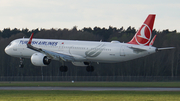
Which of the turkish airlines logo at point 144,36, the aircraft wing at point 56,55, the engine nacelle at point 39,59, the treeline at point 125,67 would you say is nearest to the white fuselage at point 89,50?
the aircraft wing at point 56,55

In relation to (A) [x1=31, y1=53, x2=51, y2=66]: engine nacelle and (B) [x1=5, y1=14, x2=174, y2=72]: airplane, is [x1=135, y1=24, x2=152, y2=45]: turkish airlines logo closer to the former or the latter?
(B) [x1=5, y1=14, x2=174, y2=72]: airplane

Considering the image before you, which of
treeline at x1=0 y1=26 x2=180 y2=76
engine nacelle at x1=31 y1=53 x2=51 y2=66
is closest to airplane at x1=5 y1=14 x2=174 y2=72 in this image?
engine nacelle at x1=31 y1=53 x2=51 y2=66

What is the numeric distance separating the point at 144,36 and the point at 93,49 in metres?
8.54

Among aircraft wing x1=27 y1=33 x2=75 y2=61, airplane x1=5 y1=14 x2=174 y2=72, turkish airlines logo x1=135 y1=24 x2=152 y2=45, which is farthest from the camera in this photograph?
aircraft wing x1=27 y1=33 x2=75 y2=61

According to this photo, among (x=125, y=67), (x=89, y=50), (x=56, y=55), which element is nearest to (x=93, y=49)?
(x=89, y=50)

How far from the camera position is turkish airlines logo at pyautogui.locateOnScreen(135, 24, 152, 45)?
206ft

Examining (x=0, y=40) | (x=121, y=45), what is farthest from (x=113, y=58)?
(x=0, y=40)

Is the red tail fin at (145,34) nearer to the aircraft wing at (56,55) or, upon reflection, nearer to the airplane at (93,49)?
the airplane at (93,49)

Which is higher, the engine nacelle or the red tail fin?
the red tail fin

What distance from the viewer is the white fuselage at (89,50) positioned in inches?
2413

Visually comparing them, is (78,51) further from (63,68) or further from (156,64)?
(156,64)

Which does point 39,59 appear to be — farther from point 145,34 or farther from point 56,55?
point 145,34

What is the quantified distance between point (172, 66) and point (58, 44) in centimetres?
6049

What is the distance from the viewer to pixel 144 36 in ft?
208
